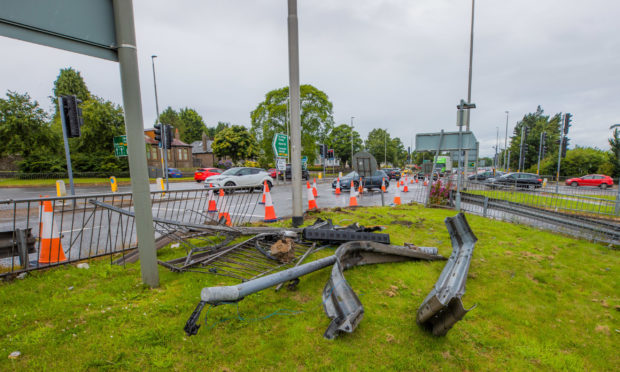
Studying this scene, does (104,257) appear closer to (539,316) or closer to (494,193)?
(539,316)

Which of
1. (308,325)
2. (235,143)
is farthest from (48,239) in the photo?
(235,143)

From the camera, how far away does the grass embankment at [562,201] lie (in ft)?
22.9

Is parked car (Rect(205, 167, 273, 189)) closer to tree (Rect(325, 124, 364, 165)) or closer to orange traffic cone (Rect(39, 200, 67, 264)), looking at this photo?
orange traffic cone (Rect(39, 200, 67, 264))

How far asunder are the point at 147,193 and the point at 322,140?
39.2 metres

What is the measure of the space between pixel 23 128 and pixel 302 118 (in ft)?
106

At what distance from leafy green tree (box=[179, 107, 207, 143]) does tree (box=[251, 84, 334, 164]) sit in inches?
1871

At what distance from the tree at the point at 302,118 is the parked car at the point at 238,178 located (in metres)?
21.7

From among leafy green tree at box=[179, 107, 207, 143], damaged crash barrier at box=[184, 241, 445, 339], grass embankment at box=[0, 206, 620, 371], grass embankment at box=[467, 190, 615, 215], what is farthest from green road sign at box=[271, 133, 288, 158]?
leafy green tree at box=[179, 107, 207, 143]

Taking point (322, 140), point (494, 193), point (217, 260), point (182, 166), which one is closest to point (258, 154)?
point (322, 140)

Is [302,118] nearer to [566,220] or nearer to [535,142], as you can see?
[566,220]

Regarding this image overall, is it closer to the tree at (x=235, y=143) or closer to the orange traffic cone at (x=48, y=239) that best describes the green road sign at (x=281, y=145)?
the orange traffic cone at (x=48, y=239)

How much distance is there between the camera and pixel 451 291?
7.80 feet

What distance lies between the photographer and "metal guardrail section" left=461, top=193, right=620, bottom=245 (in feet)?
17.1

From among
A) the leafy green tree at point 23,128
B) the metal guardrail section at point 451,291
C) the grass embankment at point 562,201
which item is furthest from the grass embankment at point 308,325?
the leafy green tree at point 23,128
